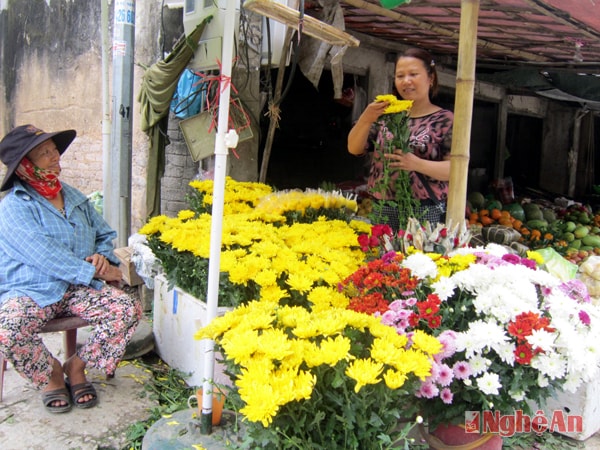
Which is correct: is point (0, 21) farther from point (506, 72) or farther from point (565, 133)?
point (565, 133)

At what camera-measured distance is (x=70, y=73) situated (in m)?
7.41

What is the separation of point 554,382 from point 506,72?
568 cm

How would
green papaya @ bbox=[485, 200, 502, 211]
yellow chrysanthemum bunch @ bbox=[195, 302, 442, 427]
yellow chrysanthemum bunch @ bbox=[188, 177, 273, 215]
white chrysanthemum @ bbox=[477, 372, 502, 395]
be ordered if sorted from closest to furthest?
yellow chrysanthemum bunch @ bbox=[195, 302, 442, 427]
white chrysanthemum @ bbox=[477, 372, 502, 395]
yellow chrysanthemum bunch @ bbox=[188, 177, 273, 215]
green papaya @ bbox=[485, 200, 502, 211]

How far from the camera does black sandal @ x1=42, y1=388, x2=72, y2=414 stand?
280cm

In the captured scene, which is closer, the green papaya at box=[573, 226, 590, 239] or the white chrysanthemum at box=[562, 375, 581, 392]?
the white chrysanthemum at box=[562, 375, 581, 392]

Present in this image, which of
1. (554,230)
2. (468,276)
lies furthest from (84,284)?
(554,230)

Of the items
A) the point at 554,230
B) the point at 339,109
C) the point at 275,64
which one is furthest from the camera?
the point at 339,109

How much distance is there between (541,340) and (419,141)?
4.78ft

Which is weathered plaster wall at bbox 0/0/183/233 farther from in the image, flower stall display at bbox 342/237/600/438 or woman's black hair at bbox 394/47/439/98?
flower stall display at bbox 342/237/600/438

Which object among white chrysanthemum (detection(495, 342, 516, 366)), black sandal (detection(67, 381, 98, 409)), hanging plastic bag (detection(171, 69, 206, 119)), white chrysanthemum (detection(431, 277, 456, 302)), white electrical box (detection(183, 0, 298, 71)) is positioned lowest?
black sandal (detection(67, 381, 98, 409))

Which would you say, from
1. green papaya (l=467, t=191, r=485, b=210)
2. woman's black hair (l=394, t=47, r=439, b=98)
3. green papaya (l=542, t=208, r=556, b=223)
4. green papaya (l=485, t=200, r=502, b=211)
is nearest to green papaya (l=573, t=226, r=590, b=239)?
green papaya (l=542, t=208, r=556, b=223)

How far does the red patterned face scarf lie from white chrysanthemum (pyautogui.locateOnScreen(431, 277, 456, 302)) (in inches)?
89.0

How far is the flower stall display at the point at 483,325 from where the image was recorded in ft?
6.36

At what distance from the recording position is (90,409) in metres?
2.90
